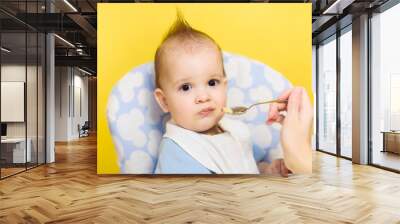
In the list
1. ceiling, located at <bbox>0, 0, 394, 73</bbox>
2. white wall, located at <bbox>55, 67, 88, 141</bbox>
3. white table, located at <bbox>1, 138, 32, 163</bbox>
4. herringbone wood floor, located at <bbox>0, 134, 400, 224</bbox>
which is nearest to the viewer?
herringbone wood floor, located at <bbox>0, 134, 400, 224</bbox>

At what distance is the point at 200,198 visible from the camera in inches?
204

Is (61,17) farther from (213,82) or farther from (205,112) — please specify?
(205,112)

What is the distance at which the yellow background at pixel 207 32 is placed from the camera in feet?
22.3

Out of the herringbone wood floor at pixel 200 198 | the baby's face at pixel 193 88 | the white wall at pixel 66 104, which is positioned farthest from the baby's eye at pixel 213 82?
the white wall at pixel 66 104

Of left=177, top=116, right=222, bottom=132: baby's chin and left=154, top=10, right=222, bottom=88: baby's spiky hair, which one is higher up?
left=154, top=10, right=222, bottom=88: baby's spiky hair

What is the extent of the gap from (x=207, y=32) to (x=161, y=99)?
1414 mm

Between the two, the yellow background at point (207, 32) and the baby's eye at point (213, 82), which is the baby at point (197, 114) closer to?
the baby's eye at point (213, 82)

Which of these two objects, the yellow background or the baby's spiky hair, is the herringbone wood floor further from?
the baby's spiky hair

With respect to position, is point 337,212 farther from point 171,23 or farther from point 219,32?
point 171,23

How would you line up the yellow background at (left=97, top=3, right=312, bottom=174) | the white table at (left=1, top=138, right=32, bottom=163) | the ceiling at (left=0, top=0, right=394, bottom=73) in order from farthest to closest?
the white table at (left=1, top=138, right=32, bottom=163), the ceiling at (left=0, top=0, right=394, bottom=73), the yellow background at (left=97, top=3, right=312, bottom=174)

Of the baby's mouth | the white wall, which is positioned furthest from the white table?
the white wall

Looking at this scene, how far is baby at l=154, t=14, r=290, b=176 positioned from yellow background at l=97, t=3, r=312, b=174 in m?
0.25

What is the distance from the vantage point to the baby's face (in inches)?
258

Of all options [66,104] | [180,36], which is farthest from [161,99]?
[66,104]
